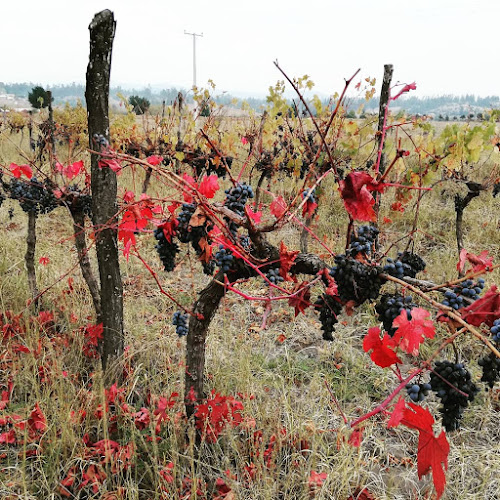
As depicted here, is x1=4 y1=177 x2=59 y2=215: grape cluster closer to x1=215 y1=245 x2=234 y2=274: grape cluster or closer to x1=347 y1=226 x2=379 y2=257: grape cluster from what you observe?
x1=215 y1=245 x2=234 y2=274: grape cluster

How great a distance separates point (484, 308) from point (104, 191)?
154cm

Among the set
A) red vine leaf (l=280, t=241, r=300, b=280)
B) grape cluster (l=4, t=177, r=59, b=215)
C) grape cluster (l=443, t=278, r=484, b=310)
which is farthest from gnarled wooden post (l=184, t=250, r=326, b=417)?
grape cluster (l=4, t=177, r=59, b=215)

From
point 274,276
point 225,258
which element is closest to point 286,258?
point 274,276

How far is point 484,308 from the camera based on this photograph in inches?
37.1

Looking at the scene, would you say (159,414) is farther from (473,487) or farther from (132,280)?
(132,280)

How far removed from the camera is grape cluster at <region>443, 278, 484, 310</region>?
3.43 feet

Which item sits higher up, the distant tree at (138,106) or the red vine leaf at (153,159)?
the distant tree at (138,106)

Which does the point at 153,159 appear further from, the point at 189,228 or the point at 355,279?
the point at 355,279

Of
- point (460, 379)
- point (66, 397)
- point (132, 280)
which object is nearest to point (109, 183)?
point (66, 397)

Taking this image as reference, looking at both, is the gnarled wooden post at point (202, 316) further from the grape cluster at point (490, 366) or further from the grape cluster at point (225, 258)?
the grape cluster at point (490, 366)

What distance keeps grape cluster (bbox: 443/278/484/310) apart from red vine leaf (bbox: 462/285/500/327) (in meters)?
0.06

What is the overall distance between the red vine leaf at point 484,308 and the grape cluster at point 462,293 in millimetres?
60

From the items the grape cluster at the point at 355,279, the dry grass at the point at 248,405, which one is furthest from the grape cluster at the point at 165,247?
the grape cluster at the point at 355,279

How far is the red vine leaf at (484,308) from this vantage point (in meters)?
0.90
